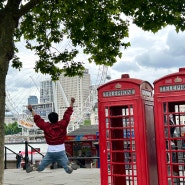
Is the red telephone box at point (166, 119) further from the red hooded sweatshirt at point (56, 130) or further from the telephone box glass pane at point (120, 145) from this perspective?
the red hooded sweatshirt at point (56, 130)

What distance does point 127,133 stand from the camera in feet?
20.2

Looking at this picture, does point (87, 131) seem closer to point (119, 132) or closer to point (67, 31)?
point (67, 31)

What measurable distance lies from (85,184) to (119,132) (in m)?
2.81

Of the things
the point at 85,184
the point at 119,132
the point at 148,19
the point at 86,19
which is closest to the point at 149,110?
the point at 119,132

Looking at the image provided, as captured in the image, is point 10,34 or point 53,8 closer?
point 10,34

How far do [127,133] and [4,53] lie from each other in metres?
2.71

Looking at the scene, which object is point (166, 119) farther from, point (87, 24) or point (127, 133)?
point (87, 24)

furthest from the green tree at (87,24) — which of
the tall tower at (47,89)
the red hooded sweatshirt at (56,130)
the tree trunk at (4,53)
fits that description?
the tall tower at (47,89)

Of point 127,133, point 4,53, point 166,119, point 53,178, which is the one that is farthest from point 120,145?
point 53,178

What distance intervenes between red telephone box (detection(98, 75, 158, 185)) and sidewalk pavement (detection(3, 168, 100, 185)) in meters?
2.72

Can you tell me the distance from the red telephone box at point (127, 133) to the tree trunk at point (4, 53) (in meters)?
1.76

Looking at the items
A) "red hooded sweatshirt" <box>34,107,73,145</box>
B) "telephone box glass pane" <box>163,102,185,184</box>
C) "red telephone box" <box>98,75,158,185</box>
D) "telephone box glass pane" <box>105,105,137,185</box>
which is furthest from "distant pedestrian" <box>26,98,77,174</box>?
"telephone box glass pane" <box>163,102,185,184</box>

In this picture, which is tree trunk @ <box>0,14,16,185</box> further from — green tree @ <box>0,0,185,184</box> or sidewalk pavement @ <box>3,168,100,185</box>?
sidewalk pavement @ <box>3,168,100,185</box>

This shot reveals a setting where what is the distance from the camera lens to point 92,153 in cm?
2377
